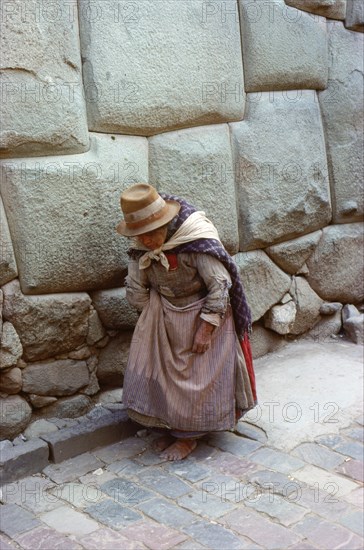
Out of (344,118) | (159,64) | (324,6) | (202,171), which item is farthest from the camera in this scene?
(344,118)

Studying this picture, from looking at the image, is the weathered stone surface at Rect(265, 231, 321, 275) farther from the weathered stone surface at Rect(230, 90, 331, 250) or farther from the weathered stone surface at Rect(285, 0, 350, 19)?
the weathered stone surface at Rect(285, 0, 350, 19)

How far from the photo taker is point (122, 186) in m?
3.51

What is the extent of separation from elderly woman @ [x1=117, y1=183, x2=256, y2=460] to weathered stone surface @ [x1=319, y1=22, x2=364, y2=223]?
1.72 m

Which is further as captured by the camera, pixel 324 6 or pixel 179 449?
pixel 324 6

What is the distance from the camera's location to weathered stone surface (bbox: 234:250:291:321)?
4258mm

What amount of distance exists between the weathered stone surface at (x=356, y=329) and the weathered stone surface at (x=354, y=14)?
77.3 inches

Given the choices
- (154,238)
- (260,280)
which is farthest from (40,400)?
(260,280)

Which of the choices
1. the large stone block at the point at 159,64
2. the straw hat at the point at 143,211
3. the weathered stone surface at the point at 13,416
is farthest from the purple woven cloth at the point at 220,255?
the weathered stone surface at the point at 13,416

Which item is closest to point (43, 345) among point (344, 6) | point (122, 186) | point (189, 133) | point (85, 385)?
point (85, 385)

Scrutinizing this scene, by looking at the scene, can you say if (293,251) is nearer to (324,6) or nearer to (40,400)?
(324,6)

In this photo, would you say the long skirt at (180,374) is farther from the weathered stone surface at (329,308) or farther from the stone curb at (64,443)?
the weathered stone surface at (329,308)

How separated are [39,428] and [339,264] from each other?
2.42 m

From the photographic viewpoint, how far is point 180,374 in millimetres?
3309

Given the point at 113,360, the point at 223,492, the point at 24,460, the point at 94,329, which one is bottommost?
the point at 223,492
